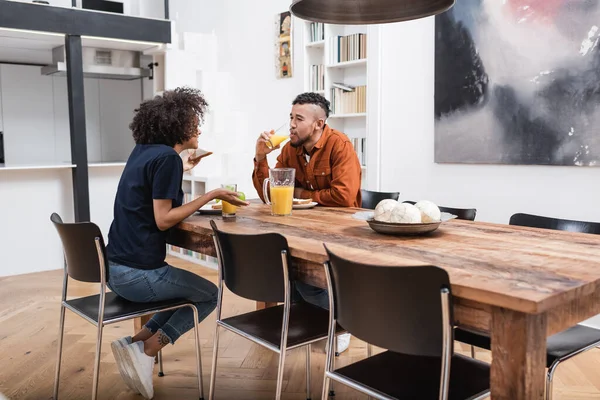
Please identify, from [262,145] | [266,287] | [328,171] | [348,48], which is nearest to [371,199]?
[328,171]

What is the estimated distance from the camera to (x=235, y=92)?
236 inches

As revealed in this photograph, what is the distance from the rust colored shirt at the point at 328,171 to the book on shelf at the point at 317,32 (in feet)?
6.02

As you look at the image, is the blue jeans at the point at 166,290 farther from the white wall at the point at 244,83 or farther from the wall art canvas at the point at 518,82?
the white wall at the point at 244,83

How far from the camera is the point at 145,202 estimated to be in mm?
2400

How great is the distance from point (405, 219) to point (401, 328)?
0.62m

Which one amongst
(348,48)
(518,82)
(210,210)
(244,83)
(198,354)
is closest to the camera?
(198,354)

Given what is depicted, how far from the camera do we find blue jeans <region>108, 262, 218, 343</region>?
240 cm

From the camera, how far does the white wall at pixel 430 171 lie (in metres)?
3.39

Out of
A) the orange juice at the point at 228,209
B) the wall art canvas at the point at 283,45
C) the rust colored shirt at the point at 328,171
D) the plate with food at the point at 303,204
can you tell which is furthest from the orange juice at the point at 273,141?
the wall art canvas at the point at 283,45

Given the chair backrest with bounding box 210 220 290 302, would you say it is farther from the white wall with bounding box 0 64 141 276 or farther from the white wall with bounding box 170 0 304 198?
the white wall with bounding box 0 64 141 276

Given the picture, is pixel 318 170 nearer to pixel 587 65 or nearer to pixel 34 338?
pixel 587 65

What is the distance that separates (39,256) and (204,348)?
2.72 meters

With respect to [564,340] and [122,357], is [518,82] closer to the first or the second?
[564,340]


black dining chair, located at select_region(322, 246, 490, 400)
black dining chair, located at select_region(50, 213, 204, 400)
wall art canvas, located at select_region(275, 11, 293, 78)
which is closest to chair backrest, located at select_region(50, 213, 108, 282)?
black dining chair, located at select_region(50, 213, 204, 400)
